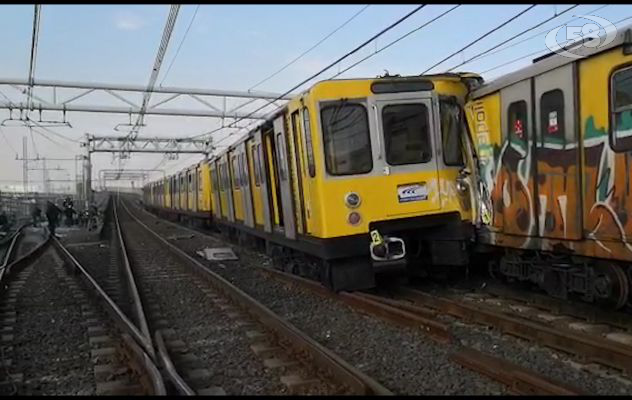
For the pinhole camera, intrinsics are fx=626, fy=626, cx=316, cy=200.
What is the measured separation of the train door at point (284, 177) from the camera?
10211mm

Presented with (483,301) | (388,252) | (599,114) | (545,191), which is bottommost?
(483,301)

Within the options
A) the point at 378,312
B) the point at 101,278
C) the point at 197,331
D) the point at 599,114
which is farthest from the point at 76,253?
the point at 599,114

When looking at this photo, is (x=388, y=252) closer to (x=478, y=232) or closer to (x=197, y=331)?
(x=478, y=232)

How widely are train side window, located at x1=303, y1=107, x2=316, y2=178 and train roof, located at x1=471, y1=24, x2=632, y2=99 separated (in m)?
2.38

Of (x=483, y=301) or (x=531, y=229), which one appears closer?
(x=531, y=229)

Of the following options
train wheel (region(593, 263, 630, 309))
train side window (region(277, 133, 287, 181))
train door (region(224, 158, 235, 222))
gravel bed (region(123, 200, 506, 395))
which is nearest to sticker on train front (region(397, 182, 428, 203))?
gravel bed (region(123, 200, 506, 395))

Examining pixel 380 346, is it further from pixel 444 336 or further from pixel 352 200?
pixel 352 200

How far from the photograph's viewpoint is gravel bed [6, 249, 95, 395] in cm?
582

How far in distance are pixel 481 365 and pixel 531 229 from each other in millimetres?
2794

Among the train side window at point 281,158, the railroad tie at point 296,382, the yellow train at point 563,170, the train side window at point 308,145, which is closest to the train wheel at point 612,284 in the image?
the yellow train at point 563,170

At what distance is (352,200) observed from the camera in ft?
28.5

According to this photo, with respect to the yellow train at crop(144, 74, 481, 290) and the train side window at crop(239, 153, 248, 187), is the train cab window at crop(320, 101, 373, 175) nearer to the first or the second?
the yellow train at crop(144, 74, 481, 290)

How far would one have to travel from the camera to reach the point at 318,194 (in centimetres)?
865

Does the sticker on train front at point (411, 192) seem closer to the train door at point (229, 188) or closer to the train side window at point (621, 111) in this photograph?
the train side window at point (621, 111)
